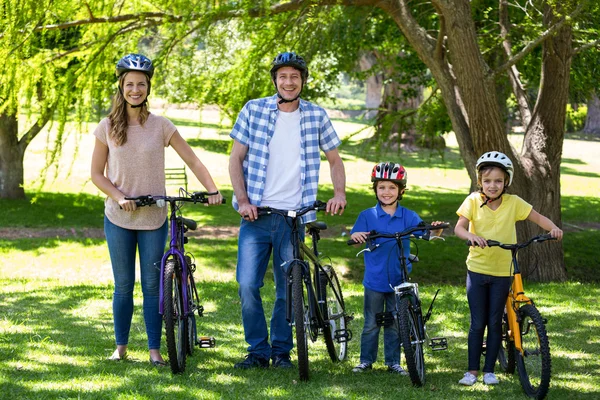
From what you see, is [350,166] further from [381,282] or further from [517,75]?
[381,282]

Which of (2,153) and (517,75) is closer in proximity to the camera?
(517,75)

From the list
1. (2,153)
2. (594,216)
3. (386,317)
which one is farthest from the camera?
(594,216)

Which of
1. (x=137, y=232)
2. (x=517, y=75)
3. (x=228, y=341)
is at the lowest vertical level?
(x=228, y=341)

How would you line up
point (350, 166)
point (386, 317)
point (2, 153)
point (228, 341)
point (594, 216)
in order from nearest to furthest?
1. point (386, 317)
2. point (228, 341)
3. point (2, 153)
4. point (594, 216)
5. point (350, 166)

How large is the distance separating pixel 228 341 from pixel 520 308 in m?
2.62

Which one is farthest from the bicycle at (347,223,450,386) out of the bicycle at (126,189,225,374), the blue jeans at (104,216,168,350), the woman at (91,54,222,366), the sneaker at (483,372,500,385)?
the blue jeans at (104,216,168,350)

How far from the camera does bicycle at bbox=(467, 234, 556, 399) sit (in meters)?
5.77

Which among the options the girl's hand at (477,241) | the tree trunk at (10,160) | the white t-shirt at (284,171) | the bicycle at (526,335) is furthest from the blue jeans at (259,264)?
the tree trunk at (10,160)

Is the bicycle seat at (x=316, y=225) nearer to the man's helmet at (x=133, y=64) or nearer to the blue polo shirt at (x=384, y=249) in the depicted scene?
the blue polo shirt at (x=384, y=249)

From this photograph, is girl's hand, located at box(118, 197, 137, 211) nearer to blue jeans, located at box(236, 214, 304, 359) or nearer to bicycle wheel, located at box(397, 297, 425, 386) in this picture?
blue jeans, located at box(236, 214, 304, 359)

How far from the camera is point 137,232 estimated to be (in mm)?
6418

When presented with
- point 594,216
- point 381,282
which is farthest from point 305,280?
point 594,216

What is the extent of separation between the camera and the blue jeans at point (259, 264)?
6.40 m

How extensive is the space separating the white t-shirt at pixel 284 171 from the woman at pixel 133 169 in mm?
376
